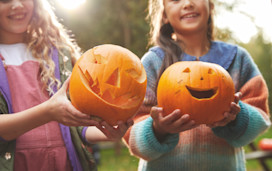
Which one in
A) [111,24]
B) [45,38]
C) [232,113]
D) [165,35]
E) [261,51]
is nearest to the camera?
[232,113]

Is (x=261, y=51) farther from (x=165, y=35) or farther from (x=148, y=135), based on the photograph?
(x=148, y=135)

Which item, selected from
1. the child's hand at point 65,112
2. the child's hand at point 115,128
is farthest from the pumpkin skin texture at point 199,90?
the child's hand at point 65,112

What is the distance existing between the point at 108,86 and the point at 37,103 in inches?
27.9

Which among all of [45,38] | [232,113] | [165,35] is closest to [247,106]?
[232,113]

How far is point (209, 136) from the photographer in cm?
234

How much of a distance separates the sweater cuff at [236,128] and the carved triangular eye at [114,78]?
92 cm

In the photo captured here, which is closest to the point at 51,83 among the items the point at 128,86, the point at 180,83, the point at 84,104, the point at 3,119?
the point at 3,119

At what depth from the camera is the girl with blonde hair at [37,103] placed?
6.32ft

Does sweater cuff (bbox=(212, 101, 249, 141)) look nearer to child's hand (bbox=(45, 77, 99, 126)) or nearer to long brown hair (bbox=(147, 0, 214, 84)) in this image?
long brown hair (bbox=(147, 0, 214, 84))

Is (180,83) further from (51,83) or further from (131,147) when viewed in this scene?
(51,83)

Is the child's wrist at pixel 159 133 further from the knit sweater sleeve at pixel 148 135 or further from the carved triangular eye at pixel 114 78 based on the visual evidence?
the carved triangular eye at pixel 114 78

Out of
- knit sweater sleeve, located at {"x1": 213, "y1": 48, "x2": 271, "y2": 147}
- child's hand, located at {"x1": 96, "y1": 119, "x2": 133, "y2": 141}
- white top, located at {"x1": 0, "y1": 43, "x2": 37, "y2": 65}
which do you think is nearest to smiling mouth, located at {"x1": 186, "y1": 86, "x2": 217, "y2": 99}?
knit sweater sleeve, located at {"x1": 213, "y1": 48, "x2": 271, "y2": 147}

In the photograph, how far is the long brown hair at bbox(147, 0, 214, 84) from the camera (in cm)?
246

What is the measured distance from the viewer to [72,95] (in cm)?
187
